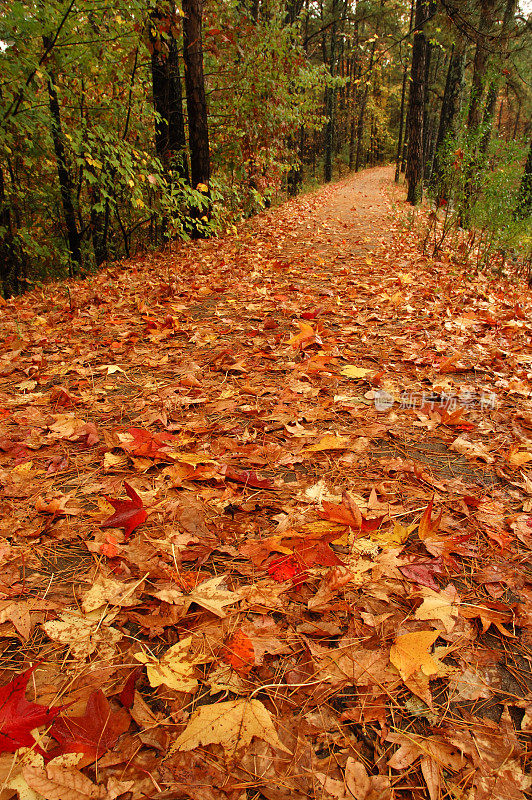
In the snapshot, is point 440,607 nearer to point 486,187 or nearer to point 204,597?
point 204,597

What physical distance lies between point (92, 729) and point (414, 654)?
2.33 ft

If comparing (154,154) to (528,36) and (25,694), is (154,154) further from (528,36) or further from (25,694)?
(528,36)

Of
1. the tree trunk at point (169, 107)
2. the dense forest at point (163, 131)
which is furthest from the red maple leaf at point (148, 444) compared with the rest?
the tree trunk at point (169, 107)

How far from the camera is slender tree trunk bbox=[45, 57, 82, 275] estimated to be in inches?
201

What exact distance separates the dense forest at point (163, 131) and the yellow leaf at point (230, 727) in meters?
4.72

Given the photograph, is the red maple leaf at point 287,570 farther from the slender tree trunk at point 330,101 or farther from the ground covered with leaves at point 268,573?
the slender tree trunk at point 330,101

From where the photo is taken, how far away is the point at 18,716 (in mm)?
914

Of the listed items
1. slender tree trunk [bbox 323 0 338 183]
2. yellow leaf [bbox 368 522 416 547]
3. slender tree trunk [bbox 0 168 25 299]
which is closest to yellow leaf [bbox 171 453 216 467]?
yellow leaf [bbox 368 522 416 547]

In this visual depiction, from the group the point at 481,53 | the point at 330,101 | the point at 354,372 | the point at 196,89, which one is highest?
the point at 330,101

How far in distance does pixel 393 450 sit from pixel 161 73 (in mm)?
7114

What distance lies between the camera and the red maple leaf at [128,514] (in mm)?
1454

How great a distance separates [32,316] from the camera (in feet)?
13.0

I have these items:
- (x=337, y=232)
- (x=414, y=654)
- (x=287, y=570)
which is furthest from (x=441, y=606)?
(x=337, y=232)

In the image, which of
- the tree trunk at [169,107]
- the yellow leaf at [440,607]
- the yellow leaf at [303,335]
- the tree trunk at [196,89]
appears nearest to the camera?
the yellow leaf at [440,607]
